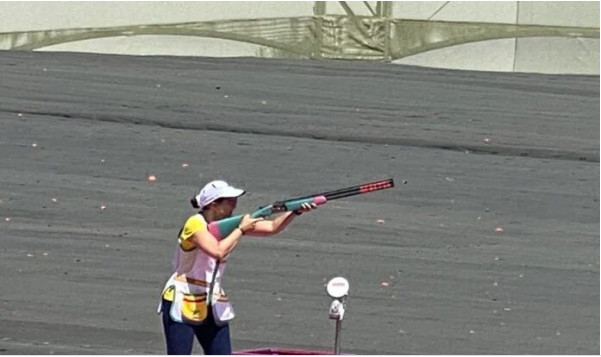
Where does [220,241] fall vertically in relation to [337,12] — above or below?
above

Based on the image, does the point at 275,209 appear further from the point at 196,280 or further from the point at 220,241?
the point at 196,280

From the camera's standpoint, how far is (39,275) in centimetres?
1069

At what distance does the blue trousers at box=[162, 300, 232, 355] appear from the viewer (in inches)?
302

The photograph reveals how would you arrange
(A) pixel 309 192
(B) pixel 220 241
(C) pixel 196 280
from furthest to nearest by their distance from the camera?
1. (A) pixel 309 192
2. (C) pixel 196 280
3. (B) pixel 220 241

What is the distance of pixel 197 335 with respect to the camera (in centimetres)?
771

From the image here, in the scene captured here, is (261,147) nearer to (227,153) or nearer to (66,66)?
(227,153)

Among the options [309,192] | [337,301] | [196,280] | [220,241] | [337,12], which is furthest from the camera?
[337,12]

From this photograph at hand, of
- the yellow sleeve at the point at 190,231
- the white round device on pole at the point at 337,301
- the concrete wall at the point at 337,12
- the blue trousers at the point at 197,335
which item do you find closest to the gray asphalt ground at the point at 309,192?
the concrete wall at the point at 337,12

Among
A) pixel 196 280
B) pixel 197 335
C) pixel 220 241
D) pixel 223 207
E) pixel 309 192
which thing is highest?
pixel 223 207

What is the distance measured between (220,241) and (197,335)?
1.71 feet

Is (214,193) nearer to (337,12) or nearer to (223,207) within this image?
(223,207)

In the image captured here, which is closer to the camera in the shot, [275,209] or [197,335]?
[275,209]

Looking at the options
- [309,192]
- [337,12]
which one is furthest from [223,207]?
[337,12]

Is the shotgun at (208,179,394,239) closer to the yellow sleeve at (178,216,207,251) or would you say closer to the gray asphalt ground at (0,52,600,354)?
the yellow sleeve at (178,216,207,251)
